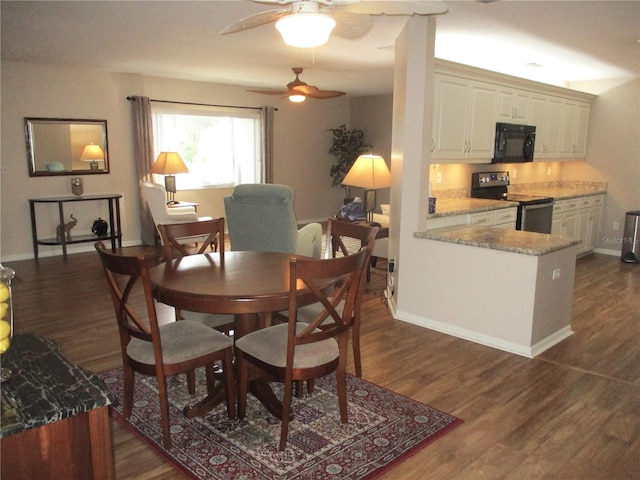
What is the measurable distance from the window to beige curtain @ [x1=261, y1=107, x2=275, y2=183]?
11 cm

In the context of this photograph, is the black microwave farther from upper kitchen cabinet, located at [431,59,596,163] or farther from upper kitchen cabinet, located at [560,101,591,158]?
upper kitchen cabinet, located at [560,101,591,158]

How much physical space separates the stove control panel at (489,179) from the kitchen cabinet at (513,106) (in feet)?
2.24

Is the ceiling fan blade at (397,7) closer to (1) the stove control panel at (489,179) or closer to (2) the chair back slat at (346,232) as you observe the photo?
(2) the chair back slat at (346,232)

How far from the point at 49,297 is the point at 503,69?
5.82 metres

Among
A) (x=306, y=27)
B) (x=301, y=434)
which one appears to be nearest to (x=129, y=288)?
(x=301, y=434)

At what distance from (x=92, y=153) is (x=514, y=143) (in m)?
5.49

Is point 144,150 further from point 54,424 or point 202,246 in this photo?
point 54,424

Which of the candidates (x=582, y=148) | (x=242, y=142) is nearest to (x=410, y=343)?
(x=582, y=148)

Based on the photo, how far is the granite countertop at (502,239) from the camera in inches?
135

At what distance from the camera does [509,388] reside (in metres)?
2.99

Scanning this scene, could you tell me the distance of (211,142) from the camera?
827 cm

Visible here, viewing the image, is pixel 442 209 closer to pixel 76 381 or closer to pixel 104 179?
pixel 76 381

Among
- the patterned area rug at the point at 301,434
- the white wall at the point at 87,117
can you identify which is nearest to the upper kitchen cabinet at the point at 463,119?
the patterned area rug at the point at 301,434

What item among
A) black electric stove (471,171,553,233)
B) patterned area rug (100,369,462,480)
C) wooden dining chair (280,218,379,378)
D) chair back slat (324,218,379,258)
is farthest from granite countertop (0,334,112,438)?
black electric stove (471,171,553,233)
